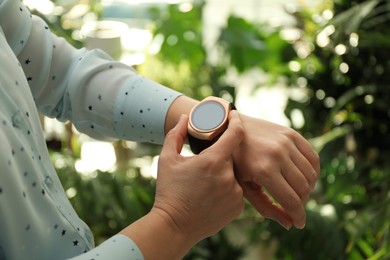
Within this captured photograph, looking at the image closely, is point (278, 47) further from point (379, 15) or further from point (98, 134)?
point (98, 134)

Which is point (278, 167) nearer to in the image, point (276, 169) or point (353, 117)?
point (276, 169)

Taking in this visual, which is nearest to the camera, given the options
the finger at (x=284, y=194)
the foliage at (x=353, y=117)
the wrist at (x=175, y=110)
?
the finger at (x=284, y=194)

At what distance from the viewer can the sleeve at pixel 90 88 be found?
2.77ft

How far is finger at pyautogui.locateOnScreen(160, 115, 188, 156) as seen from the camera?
696mm

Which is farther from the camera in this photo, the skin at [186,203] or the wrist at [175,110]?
the wrist at [175,110]

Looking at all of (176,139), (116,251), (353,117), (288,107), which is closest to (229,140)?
(176,139)

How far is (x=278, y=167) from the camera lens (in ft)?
2.43

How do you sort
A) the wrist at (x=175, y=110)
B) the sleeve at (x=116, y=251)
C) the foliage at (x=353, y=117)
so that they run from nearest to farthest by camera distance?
the sleeve at (x=116, y=251), the wrist at (x=175, y=110), the foliage at (x=353, y=117)

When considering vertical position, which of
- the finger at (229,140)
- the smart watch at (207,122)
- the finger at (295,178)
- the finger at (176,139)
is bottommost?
the finger at (295,178)

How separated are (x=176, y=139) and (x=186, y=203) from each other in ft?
0.29

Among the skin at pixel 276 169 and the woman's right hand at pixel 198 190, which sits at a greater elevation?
the woman's right hand at pixel 198 190

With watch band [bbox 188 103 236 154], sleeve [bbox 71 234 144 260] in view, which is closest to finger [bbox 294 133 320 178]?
watch band [bbox 188 103 236 154]

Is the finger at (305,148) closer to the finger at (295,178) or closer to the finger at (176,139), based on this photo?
the finger at (295,178)

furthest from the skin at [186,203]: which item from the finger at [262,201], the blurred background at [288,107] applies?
the blurred background at [288,107]
